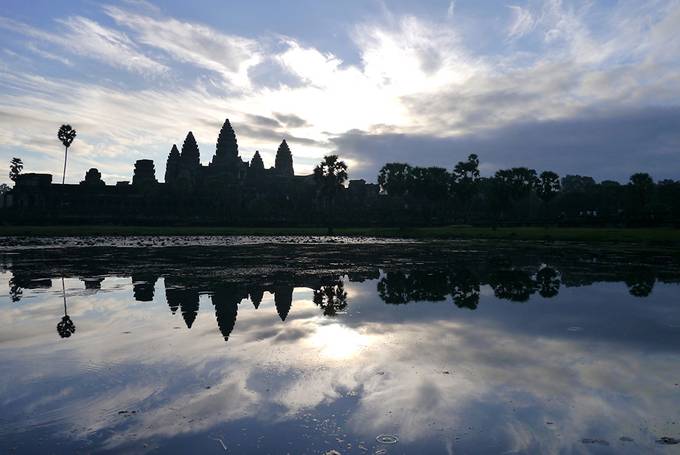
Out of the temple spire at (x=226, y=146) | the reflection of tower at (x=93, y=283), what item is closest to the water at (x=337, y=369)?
the reflection of tower at (x=93, y=283)

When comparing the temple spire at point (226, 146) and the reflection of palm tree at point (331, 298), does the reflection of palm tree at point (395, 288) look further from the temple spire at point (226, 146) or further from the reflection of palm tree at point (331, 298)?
the temple spire at point (226, 146)

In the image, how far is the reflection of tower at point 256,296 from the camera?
13766 mm

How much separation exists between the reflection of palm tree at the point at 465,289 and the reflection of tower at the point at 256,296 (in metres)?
5.63

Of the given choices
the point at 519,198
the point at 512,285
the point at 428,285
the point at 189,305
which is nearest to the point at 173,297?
the point at 189,305

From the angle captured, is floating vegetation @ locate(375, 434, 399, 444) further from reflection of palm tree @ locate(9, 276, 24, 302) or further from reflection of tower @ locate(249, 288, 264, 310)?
reflection of palm tree @ locate(9, 276, 24, 302)

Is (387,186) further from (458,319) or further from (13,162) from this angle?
(458,319)

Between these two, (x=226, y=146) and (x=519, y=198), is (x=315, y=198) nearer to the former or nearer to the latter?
(x=226, y=146)

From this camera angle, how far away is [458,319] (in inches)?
472

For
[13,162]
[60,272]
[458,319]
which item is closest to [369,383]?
[458,319]

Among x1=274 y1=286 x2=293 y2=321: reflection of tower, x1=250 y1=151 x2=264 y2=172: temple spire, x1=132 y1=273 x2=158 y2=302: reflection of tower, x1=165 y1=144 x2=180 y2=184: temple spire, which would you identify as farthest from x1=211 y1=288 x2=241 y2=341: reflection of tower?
x1=250 y1=151 x2=264 y2=172: temple spire

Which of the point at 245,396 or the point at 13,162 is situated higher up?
the point at 13,162

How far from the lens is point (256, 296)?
1486 cm

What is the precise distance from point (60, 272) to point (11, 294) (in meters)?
5.79

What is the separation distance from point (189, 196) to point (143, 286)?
79.7 metres
